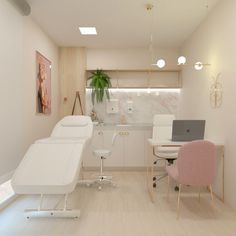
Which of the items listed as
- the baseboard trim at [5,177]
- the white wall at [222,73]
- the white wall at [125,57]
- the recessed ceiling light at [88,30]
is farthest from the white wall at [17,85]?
the white wall at [222,73]

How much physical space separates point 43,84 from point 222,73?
3086mm

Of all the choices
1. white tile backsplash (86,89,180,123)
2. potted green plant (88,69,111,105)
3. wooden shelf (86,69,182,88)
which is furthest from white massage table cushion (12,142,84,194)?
wooden shelf (86,69,182,88)

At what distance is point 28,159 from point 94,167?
2783mm

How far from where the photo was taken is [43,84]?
501cm

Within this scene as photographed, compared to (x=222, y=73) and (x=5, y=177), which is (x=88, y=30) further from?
(x=5, y=177)

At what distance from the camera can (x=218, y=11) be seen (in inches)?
154

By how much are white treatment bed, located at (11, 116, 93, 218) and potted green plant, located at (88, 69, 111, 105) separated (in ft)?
8.93

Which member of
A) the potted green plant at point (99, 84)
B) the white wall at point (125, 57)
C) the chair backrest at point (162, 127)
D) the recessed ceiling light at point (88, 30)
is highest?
the recessed ceiling light at point (88, 30)

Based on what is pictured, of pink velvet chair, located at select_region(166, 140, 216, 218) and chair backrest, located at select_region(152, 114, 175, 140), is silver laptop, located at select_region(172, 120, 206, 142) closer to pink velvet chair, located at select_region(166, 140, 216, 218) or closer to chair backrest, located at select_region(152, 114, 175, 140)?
pink velvet chair, located at select_region(166, 140, 216, 218)

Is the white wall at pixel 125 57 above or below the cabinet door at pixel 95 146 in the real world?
above

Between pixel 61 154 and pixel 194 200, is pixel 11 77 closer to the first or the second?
pixel 61 154

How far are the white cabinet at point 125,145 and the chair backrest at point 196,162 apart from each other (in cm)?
270

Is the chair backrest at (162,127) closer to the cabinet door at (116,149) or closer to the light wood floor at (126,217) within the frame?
the cabinet door at (116,149)

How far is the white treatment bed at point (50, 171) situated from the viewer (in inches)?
112
